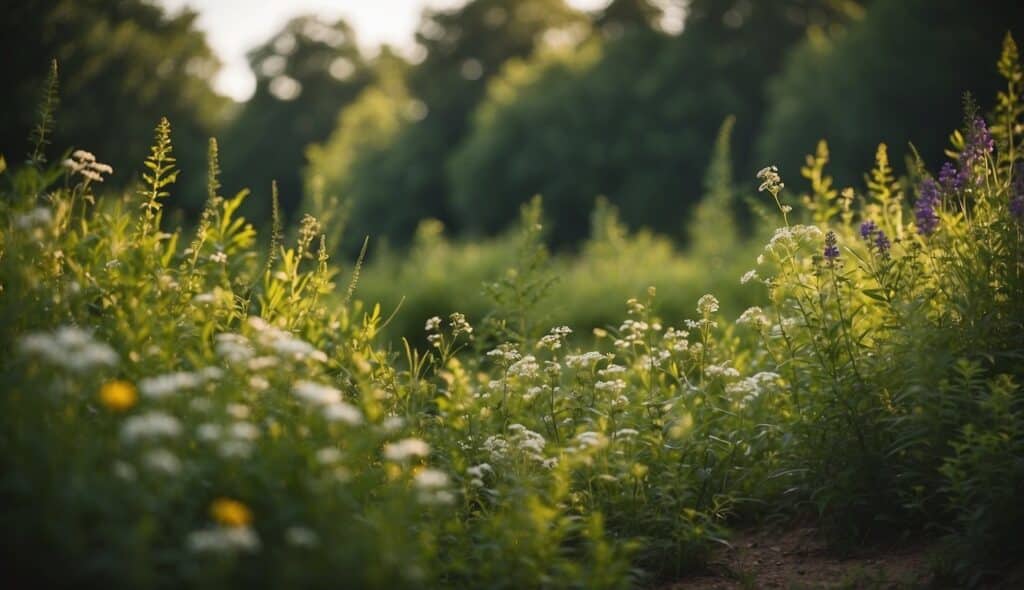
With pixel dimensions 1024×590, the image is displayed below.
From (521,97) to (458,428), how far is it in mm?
29316

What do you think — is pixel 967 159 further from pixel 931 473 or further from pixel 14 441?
pixel 14 441

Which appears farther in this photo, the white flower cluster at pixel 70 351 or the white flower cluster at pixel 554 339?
the white flower cluster at pixel 554 339

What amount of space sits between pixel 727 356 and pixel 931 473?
59.9 inches

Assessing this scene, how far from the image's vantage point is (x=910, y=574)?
3.35 m

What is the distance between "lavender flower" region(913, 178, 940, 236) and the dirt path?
1.42 meters

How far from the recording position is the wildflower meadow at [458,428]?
2342 millimetres

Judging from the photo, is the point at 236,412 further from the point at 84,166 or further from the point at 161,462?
the point at 84,166

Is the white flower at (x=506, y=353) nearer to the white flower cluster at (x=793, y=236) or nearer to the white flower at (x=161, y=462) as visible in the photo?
the white flower cluster at (x=793, y=236)

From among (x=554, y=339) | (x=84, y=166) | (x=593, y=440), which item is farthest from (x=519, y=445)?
(x=84, y=166)

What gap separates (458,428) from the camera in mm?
3896

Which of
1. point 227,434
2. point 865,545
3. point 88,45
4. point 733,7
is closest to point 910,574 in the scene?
point 865,545

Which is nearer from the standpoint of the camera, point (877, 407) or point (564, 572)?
point (564, 572)

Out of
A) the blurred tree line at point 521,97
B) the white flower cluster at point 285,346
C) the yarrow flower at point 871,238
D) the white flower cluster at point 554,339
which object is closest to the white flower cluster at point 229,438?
the white flower cluster at point 285,346

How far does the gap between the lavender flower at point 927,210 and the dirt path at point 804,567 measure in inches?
55.9
